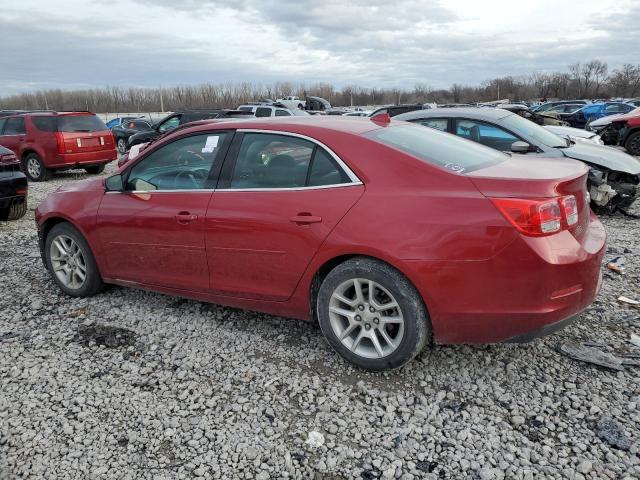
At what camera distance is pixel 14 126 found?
13227mm

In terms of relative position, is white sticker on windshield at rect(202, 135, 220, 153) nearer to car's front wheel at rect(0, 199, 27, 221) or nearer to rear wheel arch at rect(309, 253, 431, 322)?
rear wheel arch at rect(309, 253, 431, 322)

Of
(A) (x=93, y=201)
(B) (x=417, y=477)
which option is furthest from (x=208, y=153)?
(B) (x=417, y=477)

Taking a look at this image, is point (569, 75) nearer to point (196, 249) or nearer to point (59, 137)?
point (59, 137)

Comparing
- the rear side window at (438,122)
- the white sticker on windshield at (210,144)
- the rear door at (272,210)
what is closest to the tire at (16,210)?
the white sticker on windshield at (210,144)

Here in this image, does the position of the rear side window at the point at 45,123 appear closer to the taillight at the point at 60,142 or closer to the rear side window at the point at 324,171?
the taillight at the point at 60,142

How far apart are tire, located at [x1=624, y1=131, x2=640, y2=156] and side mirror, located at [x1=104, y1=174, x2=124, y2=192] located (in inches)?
582

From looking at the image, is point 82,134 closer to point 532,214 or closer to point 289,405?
point 289,405

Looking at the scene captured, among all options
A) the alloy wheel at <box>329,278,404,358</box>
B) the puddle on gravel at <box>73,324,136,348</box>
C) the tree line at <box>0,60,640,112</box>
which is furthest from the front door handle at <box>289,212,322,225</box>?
the tree line at <box>0,60,640,112</box>

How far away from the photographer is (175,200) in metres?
3.93

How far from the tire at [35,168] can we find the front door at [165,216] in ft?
32.4

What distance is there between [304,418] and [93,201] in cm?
273

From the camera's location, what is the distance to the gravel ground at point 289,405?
258 centimetres

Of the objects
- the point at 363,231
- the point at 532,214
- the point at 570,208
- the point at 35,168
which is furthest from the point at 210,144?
the point at 35,168

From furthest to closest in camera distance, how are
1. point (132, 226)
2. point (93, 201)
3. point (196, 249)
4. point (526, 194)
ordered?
point (93, 201) < point (132, 226) < point (196, 249) < point (526, 194)
